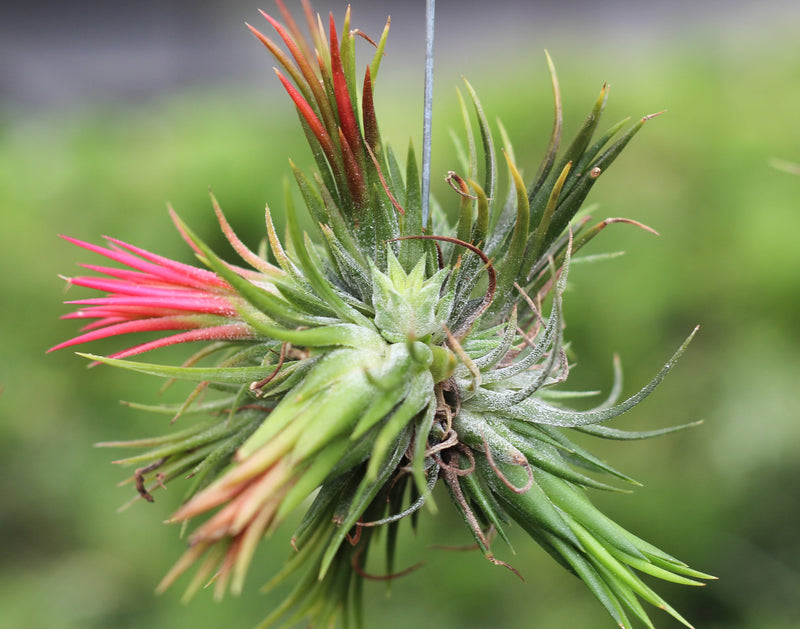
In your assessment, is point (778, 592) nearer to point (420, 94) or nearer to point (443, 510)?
point (443, 510)

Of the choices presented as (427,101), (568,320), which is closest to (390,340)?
(427,101)

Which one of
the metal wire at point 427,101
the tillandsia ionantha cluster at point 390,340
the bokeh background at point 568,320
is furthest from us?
the bokeh background at point 568,320

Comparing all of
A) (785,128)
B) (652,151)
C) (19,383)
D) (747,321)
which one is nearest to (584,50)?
(652,151)

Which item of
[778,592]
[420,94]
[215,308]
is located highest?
[420,94]

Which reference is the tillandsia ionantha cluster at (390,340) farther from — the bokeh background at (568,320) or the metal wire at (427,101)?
the bokeh background at (568,320)

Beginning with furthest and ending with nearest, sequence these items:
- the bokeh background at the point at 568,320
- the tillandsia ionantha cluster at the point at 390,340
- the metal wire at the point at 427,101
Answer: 1. the bokeh background at the point at 568,320
2. the metal wire at the point at 427,101
3. the tillandsia ionantha cluster at the point at 390,340

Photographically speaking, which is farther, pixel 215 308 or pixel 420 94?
pixel 420 94

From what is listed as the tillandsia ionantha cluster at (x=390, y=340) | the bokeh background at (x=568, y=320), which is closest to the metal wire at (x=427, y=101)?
the tillandsia ionantha cluster at (x=390, y=340)
